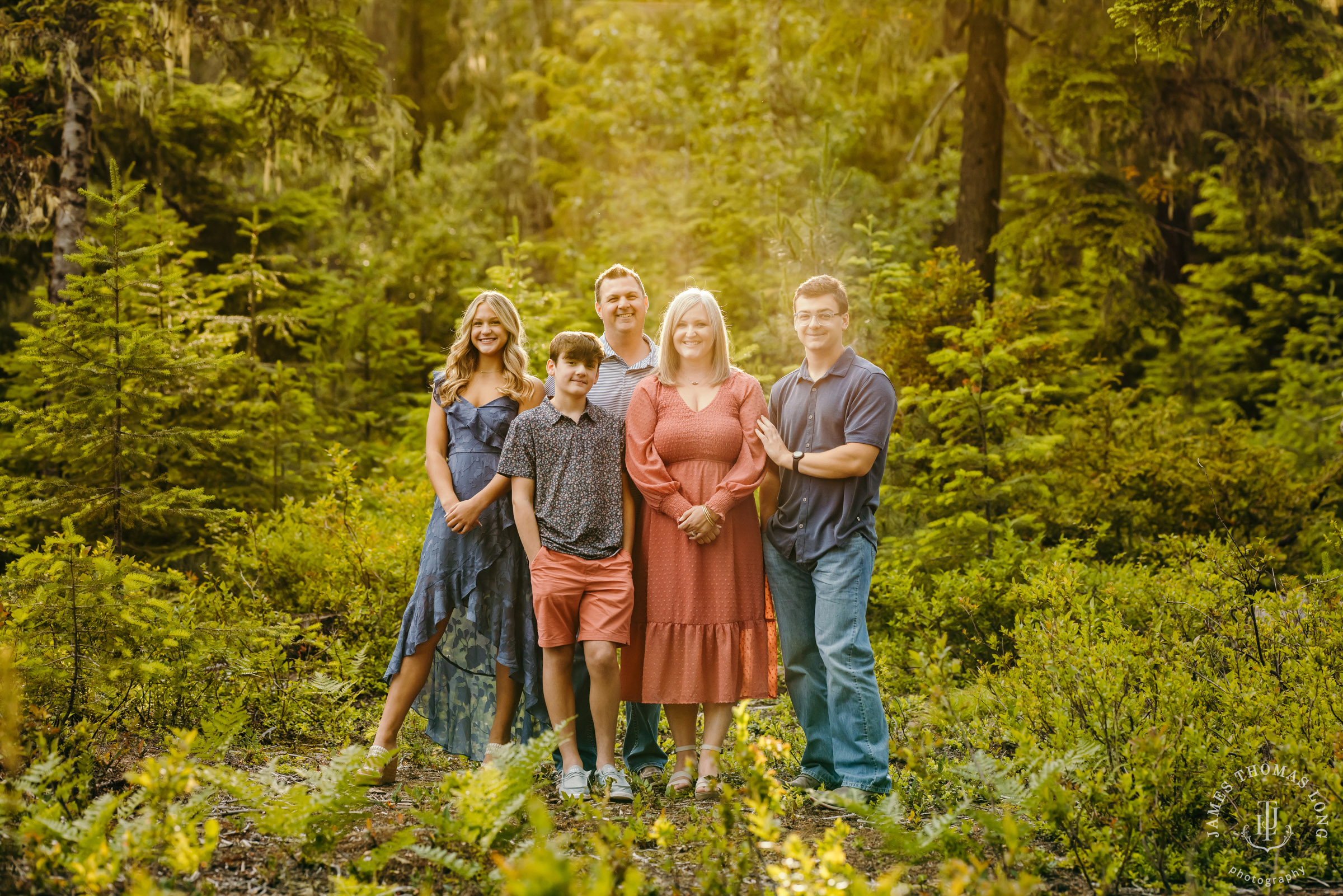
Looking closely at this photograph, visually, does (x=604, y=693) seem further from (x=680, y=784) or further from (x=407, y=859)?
(x=407, y=859)

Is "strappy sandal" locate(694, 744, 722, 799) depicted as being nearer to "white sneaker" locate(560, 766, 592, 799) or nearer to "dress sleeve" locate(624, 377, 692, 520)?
"white sneaker" locate(560, 766, 592, 799)

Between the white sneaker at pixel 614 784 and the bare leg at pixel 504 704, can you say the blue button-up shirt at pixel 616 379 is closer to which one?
the bare leg at pixel 504 704

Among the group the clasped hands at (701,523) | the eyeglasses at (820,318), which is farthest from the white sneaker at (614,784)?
the eyeglasses at (820,318)

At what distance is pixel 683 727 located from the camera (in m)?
3.73

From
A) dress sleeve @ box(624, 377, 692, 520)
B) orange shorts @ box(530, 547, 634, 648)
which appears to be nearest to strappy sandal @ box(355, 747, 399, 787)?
orange shorts @ box(530, 547, 634, 648)

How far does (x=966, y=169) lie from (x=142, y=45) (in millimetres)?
7022

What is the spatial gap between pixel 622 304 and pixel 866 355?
3902 mm

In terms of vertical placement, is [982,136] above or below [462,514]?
above

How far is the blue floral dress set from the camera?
376cm

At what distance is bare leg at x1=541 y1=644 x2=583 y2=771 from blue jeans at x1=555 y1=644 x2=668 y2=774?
0.27 metres

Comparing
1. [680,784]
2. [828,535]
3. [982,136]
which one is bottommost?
[680,784]

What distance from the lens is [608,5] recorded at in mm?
17344

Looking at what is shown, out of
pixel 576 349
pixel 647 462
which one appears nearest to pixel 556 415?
pixel 576 349

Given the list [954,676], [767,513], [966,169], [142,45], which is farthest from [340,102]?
[954,676]
